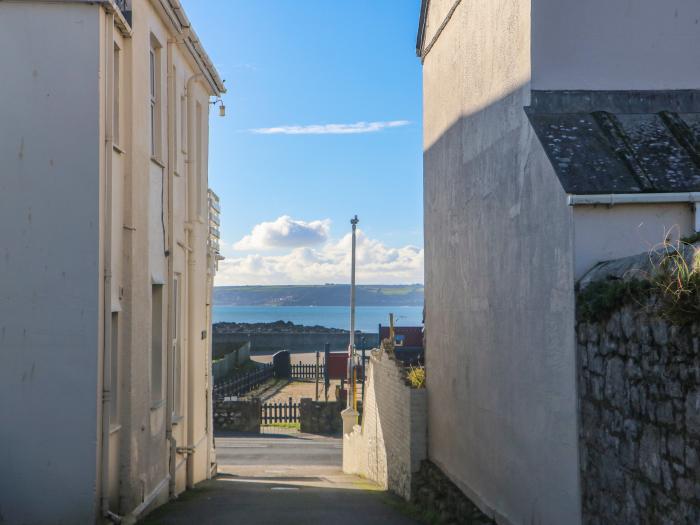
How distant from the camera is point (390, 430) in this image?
1720 centimetres

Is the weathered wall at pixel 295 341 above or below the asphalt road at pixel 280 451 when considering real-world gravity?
above

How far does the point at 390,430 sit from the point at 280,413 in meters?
18.9

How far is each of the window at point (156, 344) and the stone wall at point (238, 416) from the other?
2105cm

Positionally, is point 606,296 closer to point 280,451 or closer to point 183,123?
point 183,123

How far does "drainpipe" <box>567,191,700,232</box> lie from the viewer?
7.59 m

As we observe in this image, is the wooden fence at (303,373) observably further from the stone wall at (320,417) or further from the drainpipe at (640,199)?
the drainpipe at (640,199)

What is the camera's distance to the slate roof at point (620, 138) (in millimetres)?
7898

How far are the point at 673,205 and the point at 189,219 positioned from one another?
9.83m

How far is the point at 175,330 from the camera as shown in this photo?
49.0ft

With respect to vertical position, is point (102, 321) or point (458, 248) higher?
point (458, 248)

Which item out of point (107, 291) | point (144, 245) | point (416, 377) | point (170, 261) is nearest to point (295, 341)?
point (416, 377)

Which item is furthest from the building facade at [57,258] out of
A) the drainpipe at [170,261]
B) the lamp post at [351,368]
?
the lamp post at [351,368]

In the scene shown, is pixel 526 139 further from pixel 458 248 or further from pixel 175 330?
pixel 175 330

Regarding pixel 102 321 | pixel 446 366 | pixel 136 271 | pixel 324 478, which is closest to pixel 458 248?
pixel 446 366
